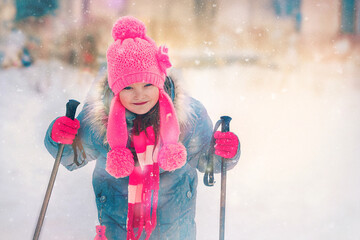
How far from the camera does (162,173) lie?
168cm

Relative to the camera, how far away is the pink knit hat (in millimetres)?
1475

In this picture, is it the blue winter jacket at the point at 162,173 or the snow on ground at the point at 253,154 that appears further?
the snow on ground at the point at 253,154

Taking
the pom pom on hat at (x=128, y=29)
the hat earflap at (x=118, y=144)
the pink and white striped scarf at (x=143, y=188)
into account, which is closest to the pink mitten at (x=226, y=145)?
the pink and white striped scarf at (x=143, y=188)

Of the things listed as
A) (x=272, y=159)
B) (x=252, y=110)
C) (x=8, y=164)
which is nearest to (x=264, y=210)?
(x=272, y=159)

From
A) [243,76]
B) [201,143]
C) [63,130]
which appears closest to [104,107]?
[63,130]

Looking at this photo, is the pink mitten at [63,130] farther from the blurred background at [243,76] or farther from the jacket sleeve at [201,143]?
the blurred background at [243,76]

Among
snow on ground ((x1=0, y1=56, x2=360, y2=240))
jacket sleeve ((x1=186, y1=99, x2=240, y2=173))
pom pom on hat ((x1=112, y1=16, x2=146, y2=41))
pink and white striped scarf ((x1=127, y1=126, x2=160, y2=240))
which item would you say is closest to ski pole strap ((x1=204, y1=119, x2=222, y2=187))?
jacket sleeve ((x1=186, y1=99, x2=240, y2=173))

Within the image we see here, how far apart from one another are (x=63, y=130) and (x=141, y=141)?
36cm

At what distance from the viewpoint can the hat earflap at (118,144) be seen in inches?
58.6

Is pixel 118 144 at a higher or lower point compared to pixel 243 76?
lower

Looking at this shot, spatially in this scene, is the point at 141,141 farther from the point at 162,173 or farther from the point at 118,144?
the point at 162,173

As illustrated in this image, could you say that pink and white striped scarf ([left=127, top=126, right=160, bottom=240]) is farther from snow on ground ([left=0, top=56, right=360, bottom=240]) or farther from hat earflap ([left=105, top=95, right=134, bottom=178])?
snow on ground ([left=0, top=56, right=360, bottom=240])

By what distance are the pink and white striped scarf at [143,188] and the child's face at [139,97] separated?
0.44 feet

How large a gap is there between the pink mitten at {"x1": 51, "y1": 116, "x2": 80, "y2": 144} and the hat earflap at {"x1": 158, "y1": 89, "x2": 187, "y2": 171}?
42 cm
